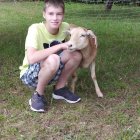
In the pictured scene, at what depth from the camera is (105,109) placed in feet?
13.0

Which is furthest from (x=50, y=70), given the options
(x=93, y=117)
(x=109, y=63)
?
(x=109, y=63)

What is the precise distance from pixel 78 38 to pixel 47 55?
33cm

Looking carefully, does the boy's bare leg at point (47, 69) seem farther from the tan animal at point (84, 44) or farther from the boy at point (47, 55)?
the tan animal at point (84, 44)

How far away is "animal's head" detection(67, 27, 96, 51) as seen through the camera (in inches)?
148

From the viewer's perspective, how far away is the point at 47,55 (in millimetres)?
3711

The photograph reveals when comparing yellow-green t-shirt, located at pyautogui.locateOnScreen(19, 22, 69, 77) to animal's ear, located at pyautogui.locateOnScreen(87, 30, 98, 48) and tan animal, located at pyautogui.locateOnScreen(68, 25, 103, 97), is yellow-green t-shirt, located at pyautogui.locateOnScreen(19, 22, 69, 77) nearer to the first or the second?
tan animal, located at pyautogui.locateOnScreen(68, 25, 103, 97)

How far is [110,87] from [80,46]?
94 cm

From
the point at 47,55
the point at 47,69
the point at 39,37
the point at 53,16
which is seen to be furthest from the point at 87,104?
the point at 53,16

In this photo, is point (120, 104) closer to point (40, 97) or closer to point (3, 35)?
point (40, 97)

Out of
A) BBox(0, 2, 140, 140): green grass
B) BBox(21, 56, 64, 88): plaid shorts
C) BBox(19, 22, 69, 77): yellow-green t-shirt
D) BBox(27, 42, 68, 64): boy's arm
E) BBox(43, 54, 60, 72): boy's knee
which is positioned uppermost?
BBox(19, 22, 69, 77): yellow-green t-shirt

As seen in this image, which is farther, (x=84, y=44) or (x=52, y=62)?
(x=84, y=44)

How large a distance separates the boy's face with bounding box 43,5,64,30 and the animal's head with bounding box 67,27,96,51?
145 mm

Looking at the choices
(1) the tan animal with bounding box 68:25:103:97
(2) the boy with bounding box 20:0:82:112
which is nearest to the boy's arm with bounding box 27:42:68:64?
(2) the boy with bounding box 20:0:82:112

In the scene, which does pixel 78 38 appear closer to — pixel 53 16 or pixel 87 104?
pixel 53 16
